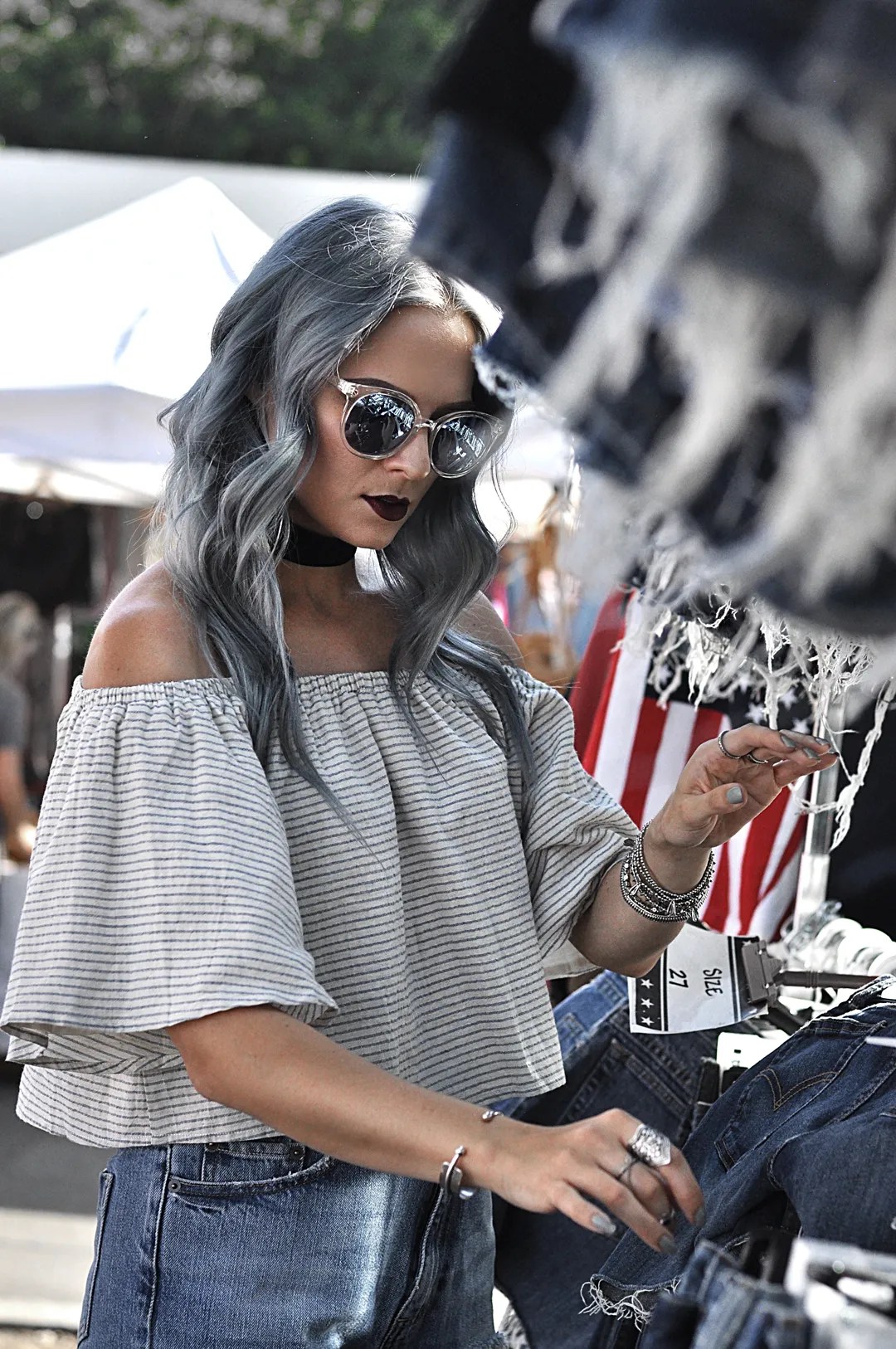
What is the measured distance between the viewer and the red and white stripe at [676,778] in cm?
228

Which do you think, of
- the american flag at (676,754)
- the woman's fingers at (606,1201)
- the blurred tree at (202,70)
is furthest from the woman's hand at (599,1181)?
the blurred tree at (202,70)

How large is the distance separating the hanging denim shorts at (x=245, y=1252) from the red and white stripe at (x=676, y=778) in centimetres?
101

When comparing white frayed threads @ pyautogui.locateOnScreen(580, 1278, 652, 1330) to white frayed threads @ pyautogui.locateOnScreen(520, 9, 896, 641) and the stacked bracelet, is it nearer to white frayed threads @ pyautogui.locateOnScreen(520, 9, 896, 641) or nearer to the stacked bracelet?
the stacked bracelet

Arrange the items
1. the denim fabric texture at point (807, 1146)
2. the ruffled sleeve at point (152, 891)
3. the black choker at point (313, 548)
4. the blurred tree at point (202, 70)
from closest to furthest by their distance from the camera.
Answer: the denim fabric texture at point (807, 1146)
the ruffled sleeve at point (152, 891)
the black choker at point (313, 548)
the blurred tree at point (202, 70)

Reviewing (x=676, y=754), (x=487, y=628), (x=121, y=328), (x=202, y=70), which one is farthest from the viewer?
(x=202, y=70)

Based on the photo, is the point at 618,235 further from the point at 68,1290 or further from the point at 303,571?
the point at 68,1290

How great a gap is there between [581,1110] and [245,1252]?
595 millimetres

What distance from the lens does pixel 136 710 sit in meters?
1.34

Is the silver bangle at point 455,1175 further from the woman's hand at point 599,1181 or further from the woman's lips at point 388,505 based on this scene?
the woman's lips at point 388,505

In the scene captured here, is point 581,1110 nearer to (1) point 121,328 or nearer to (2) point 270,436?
(2) point 270,436

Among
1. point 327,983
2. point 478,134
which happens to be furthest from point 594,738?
point 478,134

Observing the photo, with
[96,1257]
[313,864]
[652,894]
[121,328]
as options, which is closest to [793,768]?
[652,894]

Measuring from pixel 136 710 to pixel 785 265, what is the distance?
86 centimetres

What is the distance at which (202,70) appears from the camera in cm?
1984
